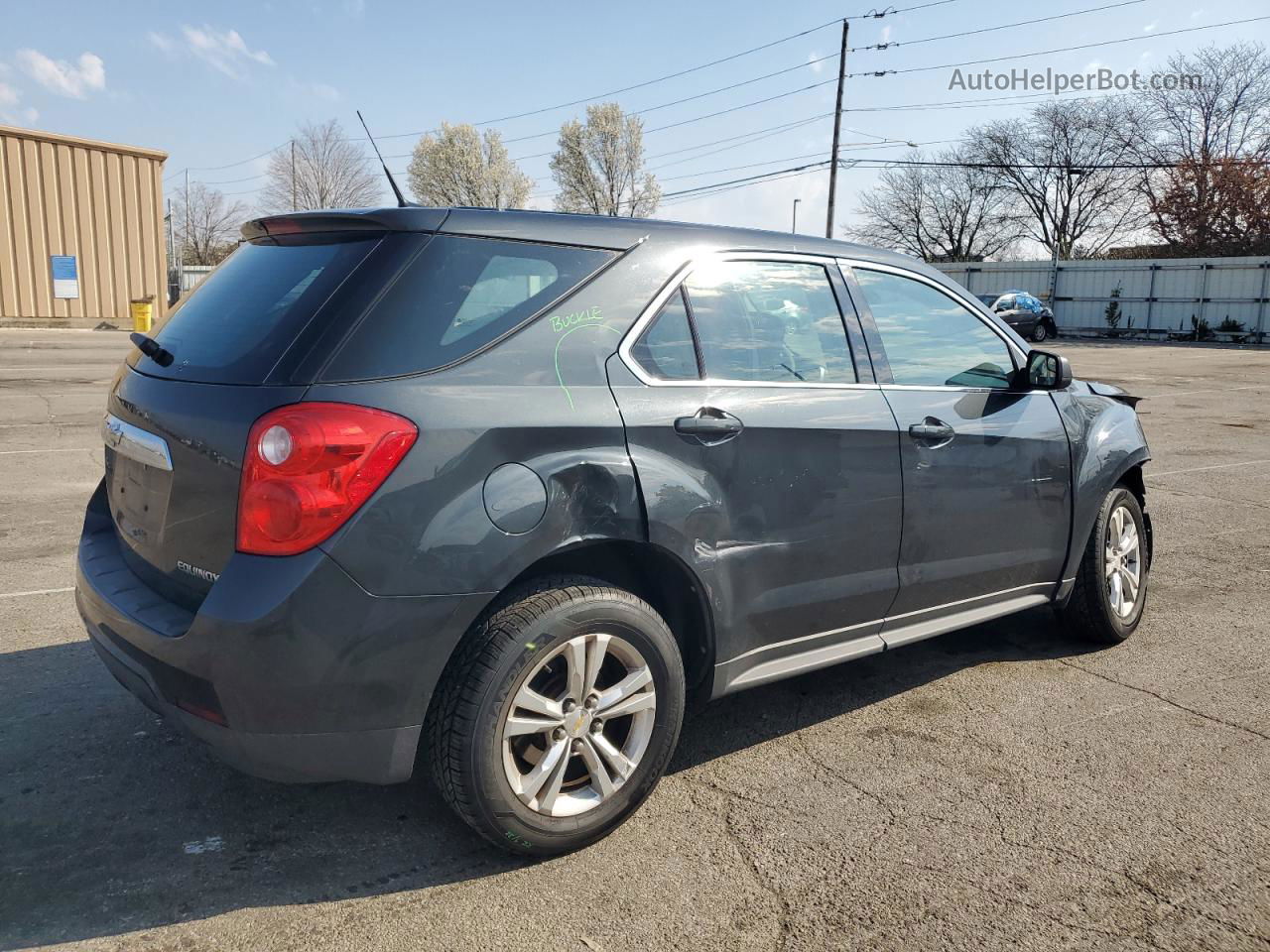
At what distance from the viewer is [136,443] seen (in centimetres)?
285

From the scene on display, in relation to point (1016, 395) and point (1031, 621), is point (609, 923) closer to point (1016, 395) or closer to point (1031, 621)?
point (1016, 395)

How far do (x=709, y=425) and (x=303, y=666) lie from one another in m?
1.30

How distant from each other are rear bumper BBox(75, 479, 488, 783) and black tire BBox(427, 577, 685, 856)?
0.08 m

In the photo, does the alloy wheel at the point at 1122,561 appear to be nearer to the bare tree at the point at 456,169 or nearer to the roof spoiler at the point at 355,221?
the roof spoiler at the point at 355,221

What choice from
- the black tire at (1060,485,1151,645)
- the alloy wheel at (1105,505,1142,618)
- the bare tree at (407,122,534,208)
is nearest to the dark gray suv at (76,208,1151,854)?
the black tire at (1060,485,1151,645)

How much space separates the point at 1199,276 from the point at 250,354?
37.9 m

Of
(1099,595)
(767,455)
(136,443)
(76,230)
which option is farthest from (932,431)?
(76,230)

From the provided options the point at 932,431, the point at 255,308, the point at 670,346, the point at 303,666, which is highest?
the point at 255,308

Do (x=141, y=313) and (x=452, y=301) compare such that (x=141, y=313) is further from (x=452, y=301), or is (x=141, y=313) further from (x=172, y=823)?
(x=452, y=301)

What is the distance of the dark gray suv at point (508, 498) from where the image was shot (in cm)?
241

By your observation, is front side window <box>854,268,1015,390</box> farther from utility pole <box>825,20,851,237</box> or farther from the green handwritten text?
utility pole <box>825,20,851,237</box>

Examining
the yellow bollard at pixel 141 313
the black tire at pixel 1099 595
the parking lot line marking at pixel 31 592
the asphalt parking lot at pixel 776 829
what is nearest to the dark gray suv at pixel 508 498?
the asphalt parking lot at pixel 776 829

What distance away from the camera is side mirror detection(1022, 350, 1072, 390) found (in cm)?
407

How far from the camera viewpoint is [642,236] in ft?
10.1
